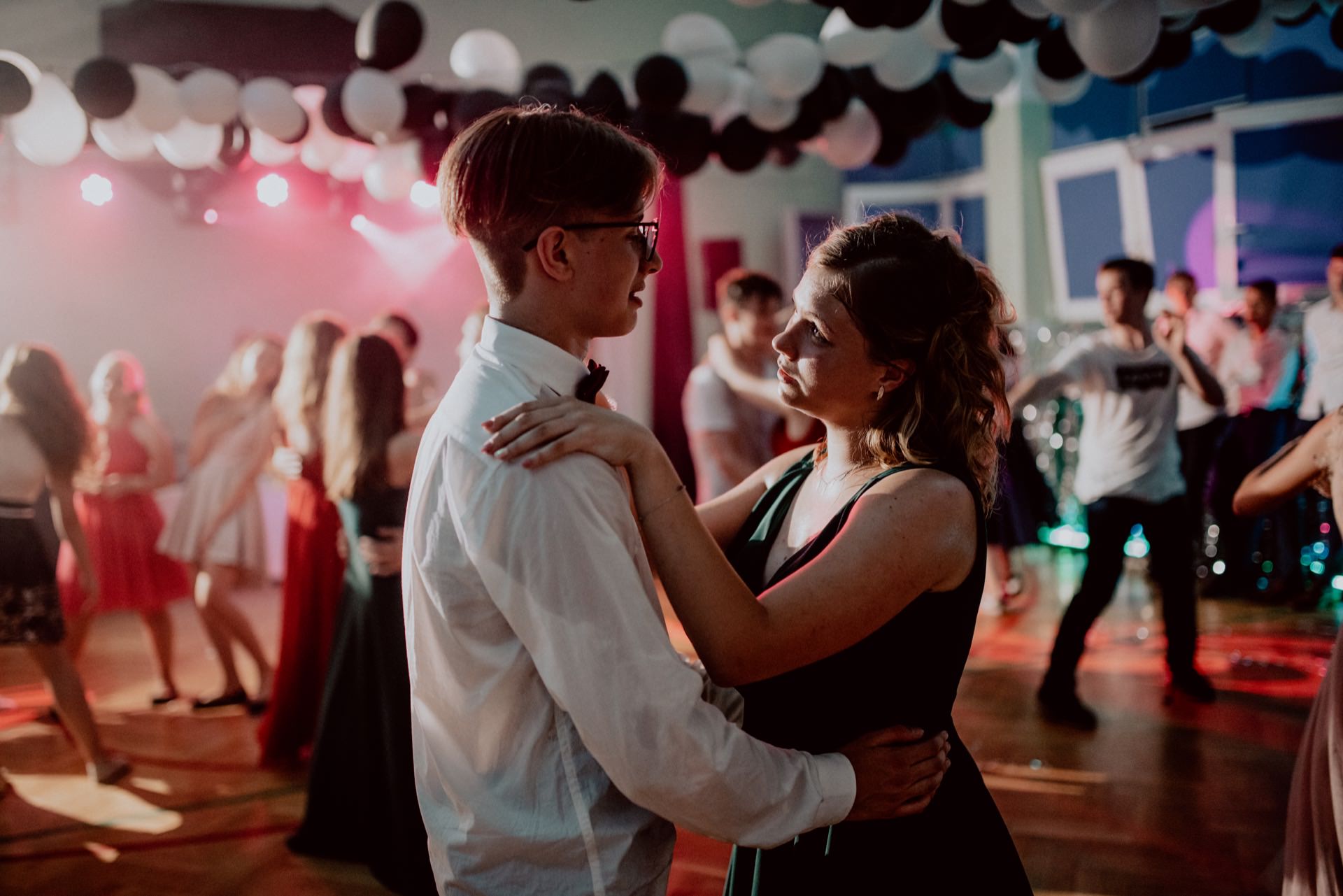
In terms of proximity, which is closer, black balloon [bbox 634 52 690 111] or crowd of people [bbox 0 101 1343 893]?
crowd of people [bbox 0 101 1343 893]

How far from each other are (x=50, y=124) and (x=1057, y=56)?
4345 millimetres

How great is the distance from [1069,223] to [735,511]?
670 cm

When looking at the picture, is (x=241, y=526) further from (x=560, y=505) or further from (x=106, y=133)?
(x=560, y=505)

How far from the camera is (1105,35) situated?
3.70m

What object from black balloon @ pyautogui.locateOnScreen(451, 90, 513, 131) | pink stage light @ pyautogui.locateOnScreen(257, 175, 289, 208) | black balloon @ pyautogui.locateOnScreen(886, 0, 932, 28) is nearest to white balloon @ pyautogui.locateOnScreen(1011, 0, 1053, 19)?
black balloon @ pyautogui.locateOnScreen(886, 0, 932, 28)

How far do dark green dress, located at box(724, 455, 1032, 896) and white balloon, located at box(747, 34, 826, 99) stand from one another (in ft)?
11.9

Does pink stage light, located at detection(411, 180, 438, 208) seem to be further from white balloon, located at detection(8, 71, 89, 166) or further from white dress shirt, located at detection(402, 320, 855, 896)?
white dress shirt, located at detection(402, 320, 855, 896)

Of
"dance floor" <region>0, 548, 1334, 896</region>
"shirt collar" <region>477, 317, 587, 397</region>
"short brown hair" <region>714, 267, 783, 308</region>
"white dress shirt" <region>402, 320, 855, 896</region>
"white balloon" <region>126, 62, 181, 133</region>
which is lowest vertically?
"dance floor" <region>0, 548, 1334, 896</region>

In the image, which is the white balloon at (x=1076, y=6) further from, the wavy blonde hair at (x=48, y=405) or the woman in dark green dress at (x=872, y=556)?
the wavy blonde hair at (x=48, y=405)

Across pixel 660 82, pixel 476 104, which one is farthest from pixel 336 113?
pixel 660 82

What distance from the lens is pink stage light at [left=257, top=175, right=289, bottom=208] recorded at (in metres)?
7.38

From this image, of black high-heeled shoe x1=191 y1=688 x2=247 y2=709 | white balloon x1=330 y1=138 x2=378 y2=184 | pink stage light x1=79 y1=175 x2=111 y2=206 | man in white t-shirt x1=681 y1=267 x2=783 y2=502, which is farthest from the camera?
pink stage light x1=79 y1=175 x2=111 y2=206

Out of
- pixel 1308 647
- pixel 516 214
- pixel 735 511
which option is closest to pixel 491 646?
pixel 516 214

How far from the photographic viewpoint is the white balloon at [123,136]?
4641mm
